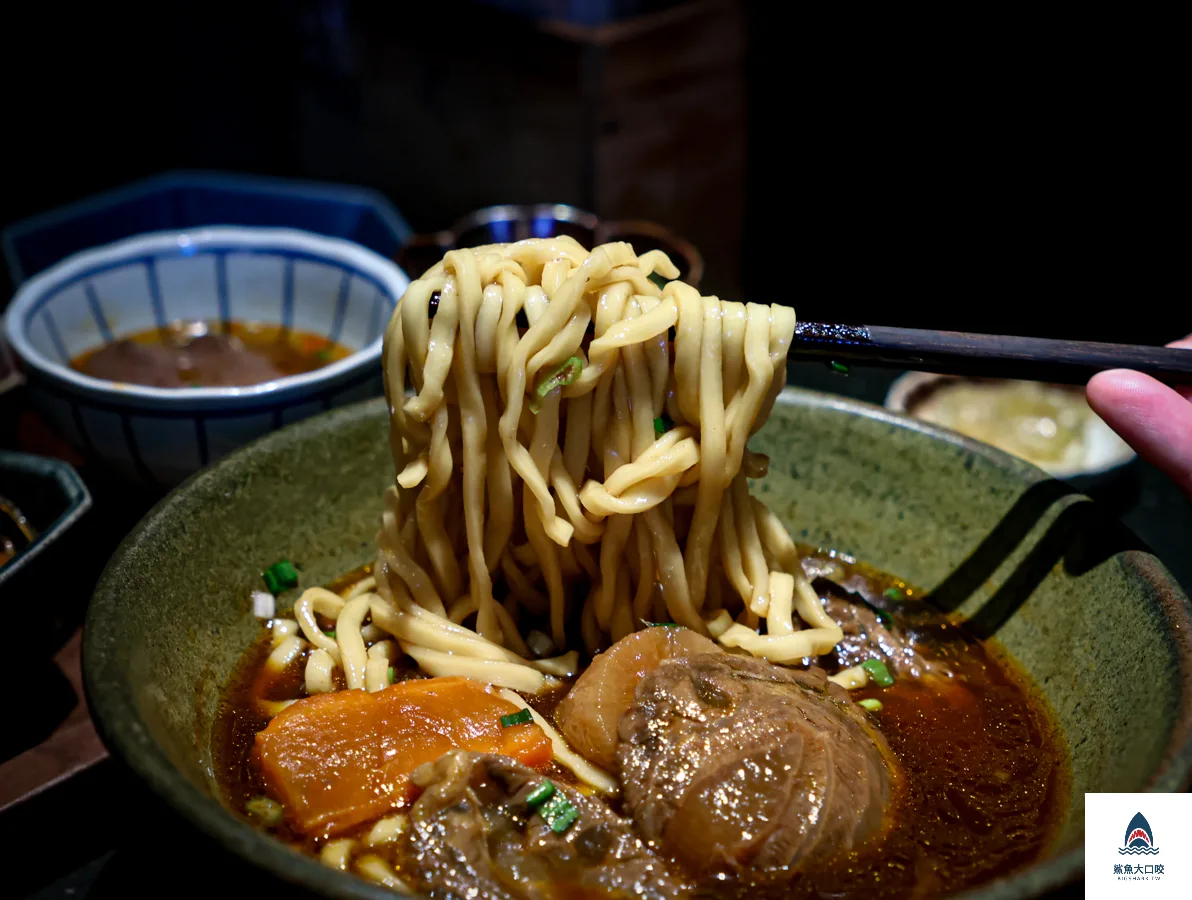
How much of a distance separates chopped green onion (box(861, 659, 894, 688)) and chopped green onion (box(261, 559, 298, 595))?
5.04 ft

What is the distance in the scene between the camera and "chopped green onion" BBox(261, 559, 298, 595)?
2.74 meters

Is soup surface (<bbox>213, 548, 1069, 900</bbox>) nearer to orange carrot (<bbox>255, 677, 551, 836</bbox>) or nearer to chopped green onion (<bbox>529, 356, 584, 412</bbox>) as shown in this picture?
orange carrot (<bbox>255, 677, 551, 836</bbox>)

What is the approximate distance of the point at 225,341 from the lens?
3.70 meters

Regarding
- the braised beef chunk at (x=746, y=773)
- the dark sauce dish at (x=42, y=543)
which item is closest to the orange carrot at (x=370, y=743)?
the braised beef chunk at (x=746, y=773)

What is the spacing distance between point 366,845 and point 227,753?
1.44 ft

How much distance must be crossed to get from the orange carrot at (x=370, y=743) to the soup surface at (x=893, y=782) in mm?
27

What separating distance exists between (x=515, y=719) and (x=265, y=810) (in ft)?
1.85

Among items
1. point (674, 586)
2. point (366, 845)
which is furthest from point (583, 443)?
point (366, 845)

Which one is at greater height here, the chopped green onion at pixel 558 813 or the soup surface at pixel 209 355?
the soup surface at pixel 209 355

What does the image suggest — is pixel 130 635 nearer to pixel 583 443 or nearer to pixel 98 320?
pixel 583 443

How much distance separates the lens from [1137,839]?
2.00 meters

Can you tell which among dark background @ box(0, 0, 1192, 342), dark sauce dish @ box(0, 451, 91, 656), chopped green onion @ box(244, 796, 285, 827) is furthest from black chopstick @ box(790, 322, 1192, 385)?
dark background @ box(0, 0, 1192, 342)

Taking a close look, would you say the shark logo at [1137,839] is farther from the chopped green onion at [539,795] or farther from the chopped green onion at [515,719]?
the chopped green onion at [515,719]

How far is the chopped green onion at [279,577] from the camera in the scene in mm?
2738
